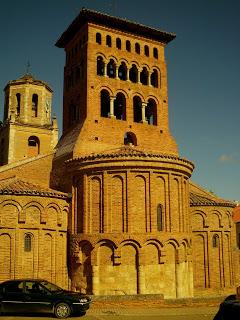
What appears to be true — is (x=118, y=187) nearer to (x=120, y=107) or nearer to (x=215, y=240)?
(x=215, y=240)

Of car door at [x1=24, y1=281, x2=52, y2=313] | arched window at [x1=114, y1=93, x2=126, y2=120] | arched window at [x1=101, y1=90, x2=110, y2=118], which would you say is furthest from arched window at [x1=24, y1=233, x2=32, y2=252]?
arched window at [x1=101, y1=90, x2=110, y2=118]

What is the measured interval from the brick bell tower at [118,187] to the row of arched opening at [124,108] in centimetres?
10

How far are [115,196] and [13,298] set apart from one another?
9013 millimetres

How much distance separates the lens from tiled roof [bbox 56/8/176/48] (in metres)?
27.6

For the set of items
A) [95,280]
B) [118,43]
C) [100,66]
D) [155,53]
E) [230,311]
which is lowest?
[95,280]

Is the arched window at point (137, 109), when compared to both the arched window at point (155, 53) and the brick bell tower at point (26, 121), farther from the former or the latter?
the brick bell tower at point (26, 121)

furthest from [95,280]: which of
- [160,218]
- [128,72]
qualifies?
[128,72]

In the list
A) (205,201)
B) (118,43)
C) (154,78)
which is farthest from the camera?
(154,78)

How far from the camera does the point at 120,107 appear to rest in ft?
94.1

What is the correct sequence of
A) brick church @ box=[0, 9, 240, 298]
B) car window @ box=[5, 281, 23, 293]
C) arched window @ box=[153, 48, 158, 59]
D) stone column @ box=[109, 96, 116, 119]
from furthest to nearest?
arched window @ box=[153, 48, 158, 59] → stone column @ box=[109, 96, 116, 119] → brick church @ box=[0, 9, 240, 298] → car window @ box=[5, 281, 23, 293]

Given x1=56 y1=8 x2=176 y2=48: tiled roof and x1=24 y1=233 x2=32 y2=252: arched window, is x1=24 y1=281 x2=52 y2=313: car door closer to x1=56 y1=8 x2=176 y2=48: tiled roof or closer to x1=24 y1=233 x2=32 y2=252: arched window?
x1=24 y1=233 x2=32 y2=252: arched window

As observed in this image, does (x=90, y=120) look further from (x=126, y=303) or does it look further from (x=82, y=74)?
(x=126, y=303)

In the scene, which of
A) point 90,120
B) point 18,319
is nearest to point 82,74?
point 90,120

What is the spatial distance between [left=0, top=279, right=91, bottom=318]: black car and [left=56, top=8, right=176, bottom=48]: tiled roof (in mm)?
19725
